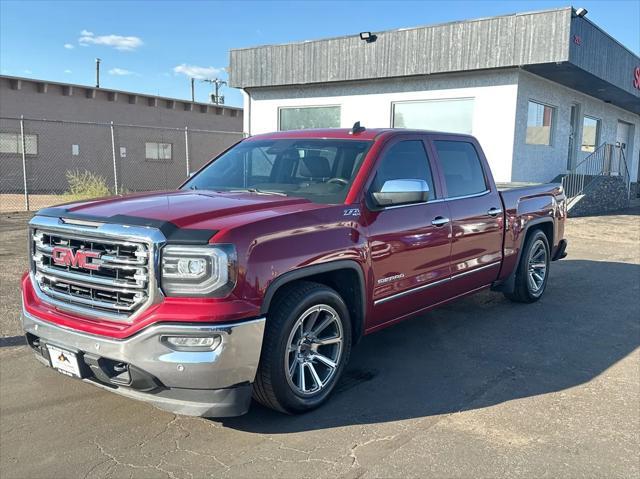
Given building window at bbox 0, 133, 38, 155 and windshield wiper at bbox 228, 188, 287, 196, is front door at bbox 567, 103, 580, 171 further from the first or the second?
building window at bbox 0, 133, 38, 155

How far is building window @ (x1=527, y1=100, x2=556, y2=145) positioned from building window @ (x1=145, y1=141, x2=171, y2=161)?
18442mm

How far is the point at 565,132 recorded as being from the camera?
17688 millimetres

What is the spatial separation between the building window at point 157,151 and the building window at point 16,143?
5109 millimetres

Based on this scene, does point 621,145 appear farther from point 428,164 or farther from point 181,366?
point 181,366

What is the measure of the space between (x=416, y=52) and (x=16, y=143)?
1707 cm

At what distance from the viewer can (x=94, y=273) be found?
3.36 m

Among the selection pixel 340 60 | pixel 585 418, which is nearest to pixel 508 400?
pixel 585 418

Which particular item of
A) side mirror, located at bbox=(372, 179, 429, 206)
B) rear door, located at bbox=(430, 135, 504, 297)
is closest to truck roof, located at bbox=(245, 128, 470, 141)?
rear door, located at bbox=(430, 135, 504, 297)

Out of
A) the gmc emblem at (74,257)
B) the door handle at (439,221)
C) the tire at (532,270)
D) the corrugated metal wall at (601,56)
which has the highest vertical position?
the corrugated metal wall at (601,56)

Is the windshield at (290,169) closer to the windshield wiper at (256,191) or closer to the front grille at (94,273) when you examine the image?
the windshield wiper at (256,191)

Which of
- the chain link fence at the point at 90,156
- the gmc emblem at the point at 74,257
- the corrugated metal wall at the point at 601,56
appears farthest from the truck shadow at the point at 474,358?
the chain link fence at the point at 90,156

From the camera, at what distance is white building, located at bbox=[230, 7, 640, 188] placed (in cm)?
1416

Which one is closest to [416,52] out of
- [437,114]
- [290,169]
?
[437,114]

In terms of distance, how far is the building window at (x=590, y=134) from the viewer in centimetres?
1959
